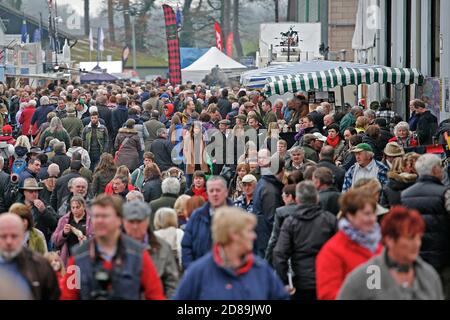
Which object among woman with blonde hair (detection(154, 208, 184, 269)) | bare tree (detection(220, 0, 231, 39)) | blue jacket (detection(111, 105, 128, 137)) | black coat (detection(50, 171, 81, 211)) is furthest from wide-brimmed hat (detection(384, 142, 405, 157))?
bare tree (detection(220, 0, 231, 39))

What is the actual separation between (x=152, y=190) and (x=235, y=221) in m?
8.10

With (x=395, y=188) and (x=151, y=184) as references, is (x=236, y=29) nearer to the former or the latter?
(x=151, y=184)

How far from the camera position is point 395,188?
11641 millimetres

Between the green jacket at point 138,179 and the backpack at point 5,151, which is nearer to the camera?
the green jacket at point 138,179

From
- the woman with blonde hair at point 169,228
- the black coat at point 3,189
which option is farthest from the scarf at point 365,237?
the black coat at point 3,189

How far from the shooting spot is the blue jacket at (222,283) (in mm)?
7285

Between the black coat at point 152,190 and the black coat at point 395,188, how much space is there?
3948 mm

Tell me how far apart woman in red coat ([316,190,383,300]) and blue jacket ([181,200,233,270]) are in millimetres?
2019

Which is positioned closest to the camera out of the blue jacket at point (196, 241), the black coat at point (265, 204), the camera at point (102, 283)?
the camera at point (102, 283)

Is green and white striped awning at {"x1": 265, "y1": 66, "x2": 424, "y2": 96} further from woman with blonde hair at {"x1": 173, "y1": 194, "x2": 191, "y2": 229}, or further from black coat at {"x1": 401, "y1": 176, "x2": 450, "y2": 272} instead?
black coat at {"x1": 401, "y1": 176, "x2": 450, "y2": 272}

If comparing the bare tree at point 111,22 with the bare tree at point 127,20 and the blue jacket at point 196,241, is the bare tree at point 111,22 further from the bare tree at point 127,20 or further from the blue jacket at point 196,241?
the blue jacket at point 196,241

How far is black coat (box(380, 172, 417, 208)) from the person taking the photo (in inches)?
452

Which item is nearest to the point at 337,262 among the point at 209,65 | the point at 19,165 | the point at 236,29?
the point at 19,165
